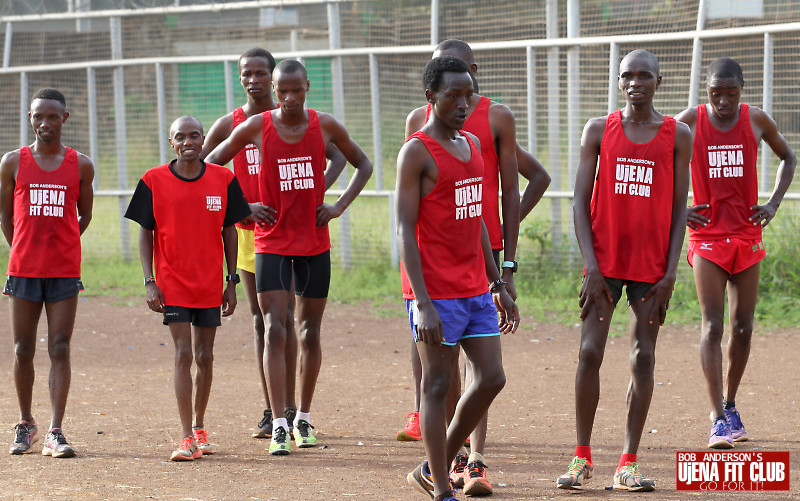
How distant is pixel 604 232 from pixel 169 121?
39.6ft

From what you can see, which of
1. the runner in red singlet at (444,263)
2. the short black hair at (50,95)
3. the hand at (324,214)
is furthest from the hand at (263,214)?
the runner in red singlet at (444,263)

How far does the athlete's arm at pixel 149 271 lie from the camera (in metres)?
6.49

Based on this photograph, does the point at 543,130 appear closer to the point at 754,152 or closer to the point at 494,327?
the point at 754,152

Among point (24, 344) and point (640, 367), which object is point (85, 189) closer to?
point (24, 344)

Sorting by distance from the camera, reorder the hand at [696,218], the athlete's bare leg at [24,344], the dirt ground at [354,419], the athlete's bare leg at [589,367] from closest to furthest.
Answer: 1. the athlete's bare leg at [589,367]
2. the dirt ground at [354,419]
3. the athlete's bare leg at [24,344]
4. the hand at [696,218]

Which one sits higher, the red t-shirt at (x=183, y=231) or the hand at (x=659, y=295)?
the red t-shirt at (x=183, y=231)

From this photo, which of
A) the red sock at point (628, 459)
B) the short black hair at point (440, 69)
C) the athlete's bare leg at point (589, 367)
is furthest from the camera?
the athlete's bare leg at point (589, 367)

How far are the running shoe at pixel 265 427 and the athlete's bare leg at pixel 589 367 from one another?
7.42 feet

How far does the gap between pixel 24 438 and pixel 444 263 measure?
3.13 m

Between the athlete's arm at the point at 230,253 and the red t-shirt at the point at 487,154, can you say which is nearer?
the red t-shirt at the point at 487,154

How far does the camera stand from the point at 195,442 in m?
6.56

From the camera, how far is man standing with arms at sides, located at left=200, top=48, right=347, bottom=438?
7.19 metres

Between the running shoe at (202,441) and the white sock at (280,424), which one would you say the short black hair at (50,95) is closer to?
the running shoe at (202,441)

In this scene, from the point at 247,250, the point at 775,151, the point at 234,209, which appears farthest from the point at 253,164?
the point at 775,151
